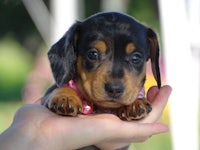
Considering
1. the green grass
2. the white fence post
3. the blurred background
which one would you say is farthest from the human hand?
the green grass

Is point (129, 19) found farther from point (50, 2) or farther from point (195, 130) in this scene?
point (50, 2)

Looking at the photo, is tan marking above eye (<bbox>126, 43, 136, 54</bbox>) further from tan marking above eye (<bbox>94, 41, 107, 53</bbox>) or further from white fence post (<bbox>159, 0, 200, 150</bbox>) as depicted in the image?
white fence post (<bbox>159, 0, 200, 150</bbox>)

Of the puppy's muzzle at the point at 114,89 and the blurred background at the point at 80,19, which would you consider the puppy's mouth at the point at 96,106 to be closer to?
the puppy's muzzle at the point at 114,89

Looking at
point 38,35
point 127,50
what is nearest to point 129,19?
point 127,50

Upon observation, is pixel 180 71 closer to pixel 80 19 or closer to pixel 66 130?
pixel 80 19

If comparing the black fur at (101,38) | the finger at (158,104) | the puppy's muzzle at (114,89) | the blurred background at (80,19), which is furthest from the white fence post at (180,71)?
the puppy's muzzle at (114,89)

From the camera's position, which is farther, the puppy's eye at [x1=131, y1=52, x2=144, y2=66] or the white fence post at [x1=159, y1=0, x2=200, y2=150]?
the white fence post at [x1=159, y1=0, x2=200, y2=150]
